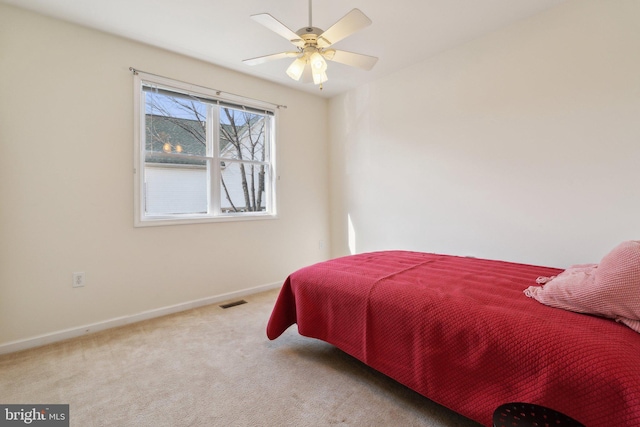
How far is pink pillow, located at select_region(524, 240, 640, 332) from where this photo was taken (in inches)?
47.5

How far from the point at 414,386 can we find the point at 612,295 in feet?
3.14

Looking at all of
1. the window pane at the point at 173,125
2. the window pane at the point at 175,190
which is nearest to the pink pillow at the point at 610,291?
the window pane at the point at 175,190

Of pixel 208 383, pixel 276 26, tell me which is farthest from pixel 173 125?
pixel 208 383

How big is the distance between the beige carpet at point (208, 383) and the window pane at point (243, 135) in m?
2.04

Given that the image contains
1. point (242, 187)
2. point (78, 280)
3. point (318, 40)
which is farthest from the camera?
point (242, 187)

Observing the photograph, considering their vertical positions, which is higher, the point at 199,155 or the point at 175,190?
the point at 199,155

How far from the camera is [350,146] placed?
4086 millimetres

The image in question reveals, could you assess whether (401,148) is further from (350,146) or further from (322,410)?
(322,410)

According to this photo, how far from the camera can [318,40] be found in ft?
6.33

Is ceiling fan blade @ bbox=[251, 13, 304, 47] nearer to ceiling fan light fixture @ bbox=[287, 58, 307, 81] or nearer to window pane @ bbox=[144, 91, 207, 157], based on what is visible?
ceiling fan light fixture @ bbox=[287, 58, 307, 81]

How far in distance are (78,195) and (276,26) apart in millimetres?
2164

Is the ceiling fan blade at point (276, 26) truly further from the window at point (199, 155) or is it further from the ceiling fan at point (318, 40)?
the window at point (199, 155)

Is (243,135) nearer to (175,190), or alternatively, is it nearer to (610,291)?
(175,190)

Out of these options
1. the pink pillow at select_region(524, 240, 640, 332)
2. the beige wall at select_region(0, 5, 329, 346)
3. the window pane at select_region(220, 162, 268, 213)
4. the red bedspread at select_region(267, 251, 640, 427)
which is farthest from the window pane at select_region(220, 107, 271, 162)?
the pink pillow at select_region(524, 240, 640, 332)
